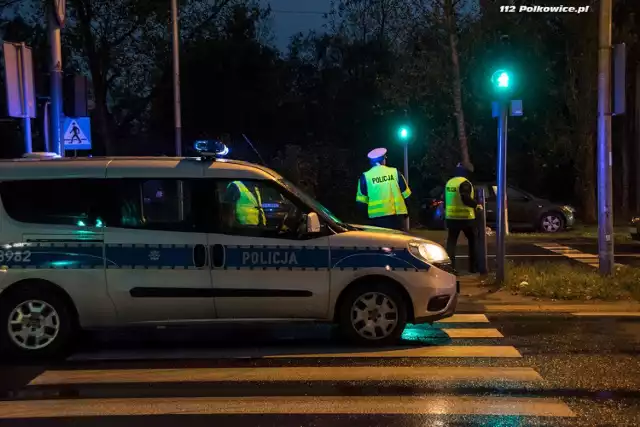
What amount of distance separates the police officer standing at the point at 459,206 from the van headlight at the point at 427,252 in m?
3.46

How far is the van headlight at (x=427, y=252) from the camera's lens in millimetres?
6938

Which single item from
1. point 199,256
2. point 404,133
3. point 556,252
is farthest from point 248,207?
point 404,133

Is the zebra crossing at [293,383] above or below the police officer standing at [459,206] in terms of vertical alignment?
below

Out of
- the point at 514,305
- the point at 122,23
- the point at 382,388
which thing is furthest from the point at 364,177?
the point at 122,23

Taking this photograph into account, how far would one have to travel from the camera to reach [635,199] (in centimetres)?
2600

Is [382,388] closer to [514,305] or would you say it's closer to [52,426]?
[52,426]

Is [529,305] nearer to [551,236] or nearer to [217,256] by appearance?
[217,256]

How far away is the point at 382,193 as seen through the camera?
966 centimetres

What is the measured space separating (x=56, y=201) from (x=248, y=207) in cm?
183

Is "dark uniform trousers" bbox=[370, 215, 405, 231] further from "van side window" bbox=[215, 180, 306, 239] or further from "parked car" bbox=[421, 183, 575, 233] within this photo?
"parked car" bbox=[421, 183, 575, 233]

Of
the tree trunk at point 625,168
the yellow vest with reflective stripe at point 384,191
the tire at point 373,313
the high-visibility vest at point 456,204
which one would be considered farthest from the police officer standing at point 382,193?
the tree trunk at point 625,168

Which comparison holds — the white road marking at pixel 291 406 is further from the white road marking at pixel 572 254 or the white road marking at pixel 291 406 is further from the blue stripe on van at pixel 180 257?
the white road marking at pixel 572 254

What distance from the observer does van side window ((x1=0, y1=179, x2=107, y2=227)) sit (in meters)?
6.62

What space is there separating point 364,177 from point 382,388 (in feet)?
15.0
